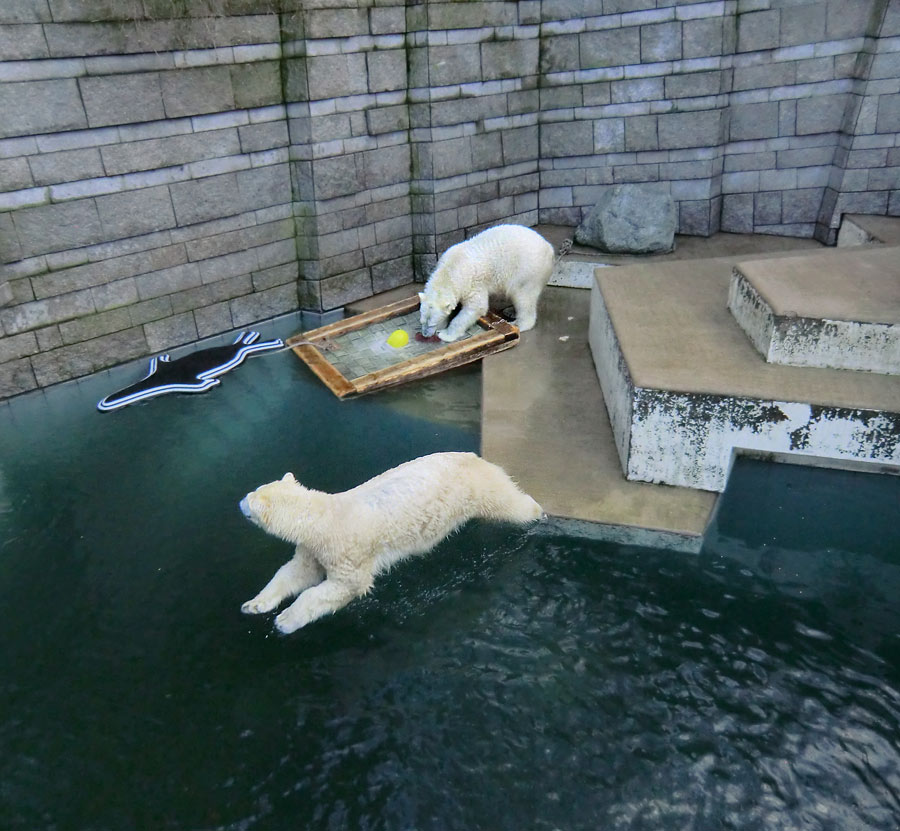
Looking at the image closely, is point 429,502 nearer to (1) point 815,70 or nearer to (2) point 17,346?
(2) point 17,346

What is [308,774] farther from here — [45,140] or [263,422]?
[45,140]

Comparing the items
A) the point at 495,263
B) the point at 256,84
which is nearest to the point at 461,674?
the point at 495,263

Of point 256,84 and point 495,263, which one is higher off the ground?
point 256,84

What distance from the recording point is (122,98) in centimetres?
738

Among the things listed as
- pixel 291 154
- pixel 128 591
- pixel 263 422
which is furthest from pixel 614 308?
pixel 128 591

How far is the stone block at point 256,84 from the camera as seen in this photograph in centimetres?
814

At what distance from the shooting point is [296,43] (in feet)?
27.0

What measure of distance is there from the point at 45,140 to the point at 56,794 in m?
5.80

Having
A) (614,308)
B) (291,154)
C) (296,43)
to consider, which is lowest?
(614,308)

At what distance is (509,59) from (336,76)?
2.67 meters

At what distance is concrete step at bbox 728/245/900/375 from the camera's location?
19.2 ft

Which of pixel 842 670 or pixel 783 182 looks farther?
pixel 783 182

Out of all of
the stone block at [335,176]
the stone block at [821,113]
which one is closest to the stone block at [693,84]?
the stone block at [821,113]

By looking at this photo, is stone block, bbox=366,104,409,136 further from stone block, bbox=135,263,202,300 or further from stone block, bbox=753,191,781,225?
stone block, bbox=753,191,781,225
